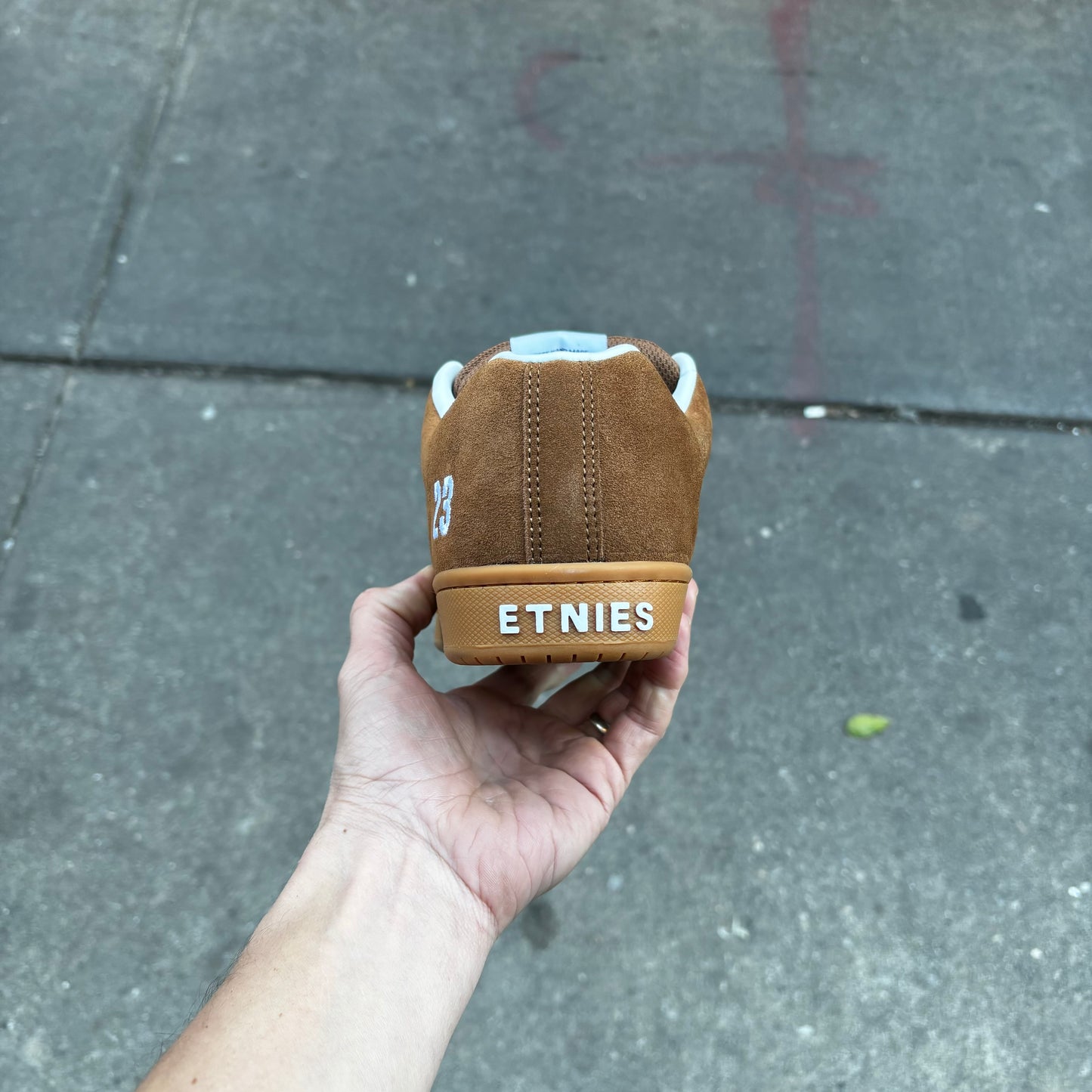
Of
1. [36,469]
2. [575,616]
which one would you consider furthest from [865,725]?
[36,469]

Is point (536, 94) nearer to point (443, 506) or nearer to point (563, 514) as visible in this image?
point (443, 506)

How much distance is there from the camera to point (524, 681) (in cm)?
210

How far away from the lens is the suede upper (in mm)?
1550

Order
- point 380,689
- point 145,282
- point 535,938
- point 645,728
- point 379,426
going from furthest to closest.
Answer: point 145,282, point 379,426, point 535,938, point 645,728, point 380,689

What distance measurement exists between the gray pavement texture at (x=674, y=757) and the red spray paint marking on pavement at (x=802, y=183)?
1.56 feet

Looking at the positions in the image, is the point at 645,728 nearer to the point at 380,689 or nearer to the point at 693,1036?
the point at 380,689

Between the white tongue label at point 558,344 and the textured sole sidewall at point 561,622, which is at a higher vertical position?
the white tongue label at point 558,344

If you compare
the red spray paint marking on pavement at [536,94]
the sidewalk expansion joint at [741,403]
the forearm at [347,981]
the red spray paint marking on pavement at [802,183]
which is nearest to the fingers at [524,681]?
the forearm at [347,981]

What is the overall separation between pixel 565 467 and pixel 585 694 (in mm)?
729

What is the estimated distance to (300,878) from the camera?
1.56 m

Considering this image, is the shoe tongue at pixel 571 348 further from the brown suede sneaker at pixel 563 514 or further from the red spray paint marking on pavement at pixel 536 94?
the red spray paint marking on pavement at pixel 536 94

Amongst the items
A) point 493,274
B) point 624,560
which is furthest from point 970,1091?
point 493,274

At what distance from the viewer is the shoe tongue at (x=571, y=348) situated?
1.76 metres

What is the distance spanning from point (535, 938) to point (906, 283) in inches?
102
